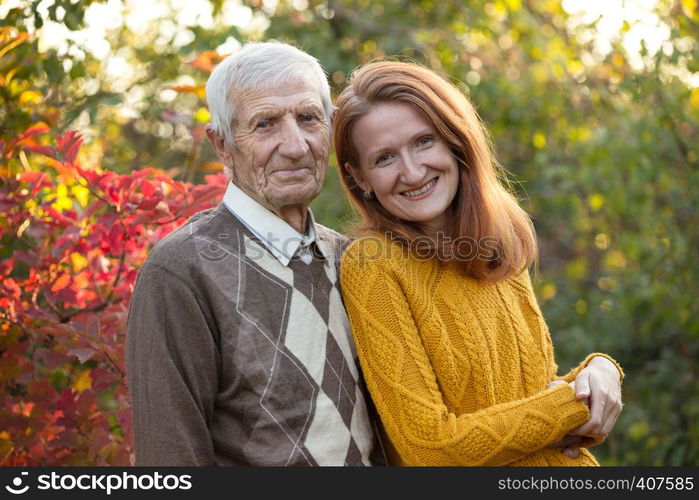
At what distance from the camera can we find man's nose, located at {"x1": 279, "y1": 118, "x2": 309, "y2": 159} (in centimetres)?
221

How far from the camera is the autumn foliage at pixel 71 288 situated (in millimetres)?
2746

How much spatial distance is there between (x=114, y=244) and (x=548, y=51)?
163 inches

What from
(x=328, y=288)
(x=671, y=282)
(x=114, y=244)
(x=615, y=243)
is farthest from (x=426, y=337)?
(x=615, y=243)

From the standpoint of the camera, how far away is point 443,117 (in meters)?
2.34

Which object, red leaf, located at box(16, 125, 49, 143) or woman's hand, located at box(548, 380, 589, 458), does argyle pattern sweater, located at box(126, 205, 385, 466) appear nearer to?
woman's hand, located at box(548, 380, 589, 458)

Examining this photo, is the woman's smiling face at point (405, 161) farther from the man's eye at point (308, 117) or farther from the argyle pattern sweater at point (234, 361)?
the argyle pattern sweater at point (234, 361)

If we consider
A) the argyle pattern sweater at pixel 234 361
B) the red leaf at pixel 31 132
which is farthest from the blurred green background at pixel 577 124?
the argyle pattern sweater at pixel 234 361

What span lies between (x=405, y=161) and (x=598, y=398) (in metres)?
0.83

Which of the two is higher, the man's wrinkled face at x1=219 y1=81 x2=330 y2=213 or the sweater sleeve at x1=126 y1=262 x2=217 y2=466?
the man's wrinkled face at x1=219 y1=81 x2=330 y2=213

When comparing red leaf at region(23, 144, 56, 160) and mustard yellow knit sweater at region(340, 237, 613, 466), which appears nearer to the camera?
mustard yellow knit sweater at region(340, 237, 613, 466)

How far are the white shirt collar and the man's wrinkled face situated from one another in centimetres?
3

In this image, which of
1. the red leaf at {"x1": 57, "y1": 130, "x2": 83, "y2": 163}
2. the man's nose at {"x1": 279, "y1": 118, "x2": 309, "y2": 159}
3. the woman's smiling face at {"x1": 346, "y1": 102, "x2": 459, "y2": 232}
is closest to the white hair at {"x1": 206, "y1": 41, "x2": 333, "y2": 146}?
the man's nose at {"x1": 279, "y1": 118, "x2": 309, "y2": 159}

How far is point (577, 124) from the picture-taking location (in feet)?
20.1

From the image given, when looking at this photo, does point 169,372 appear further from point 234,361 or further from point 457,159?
point 457,159
